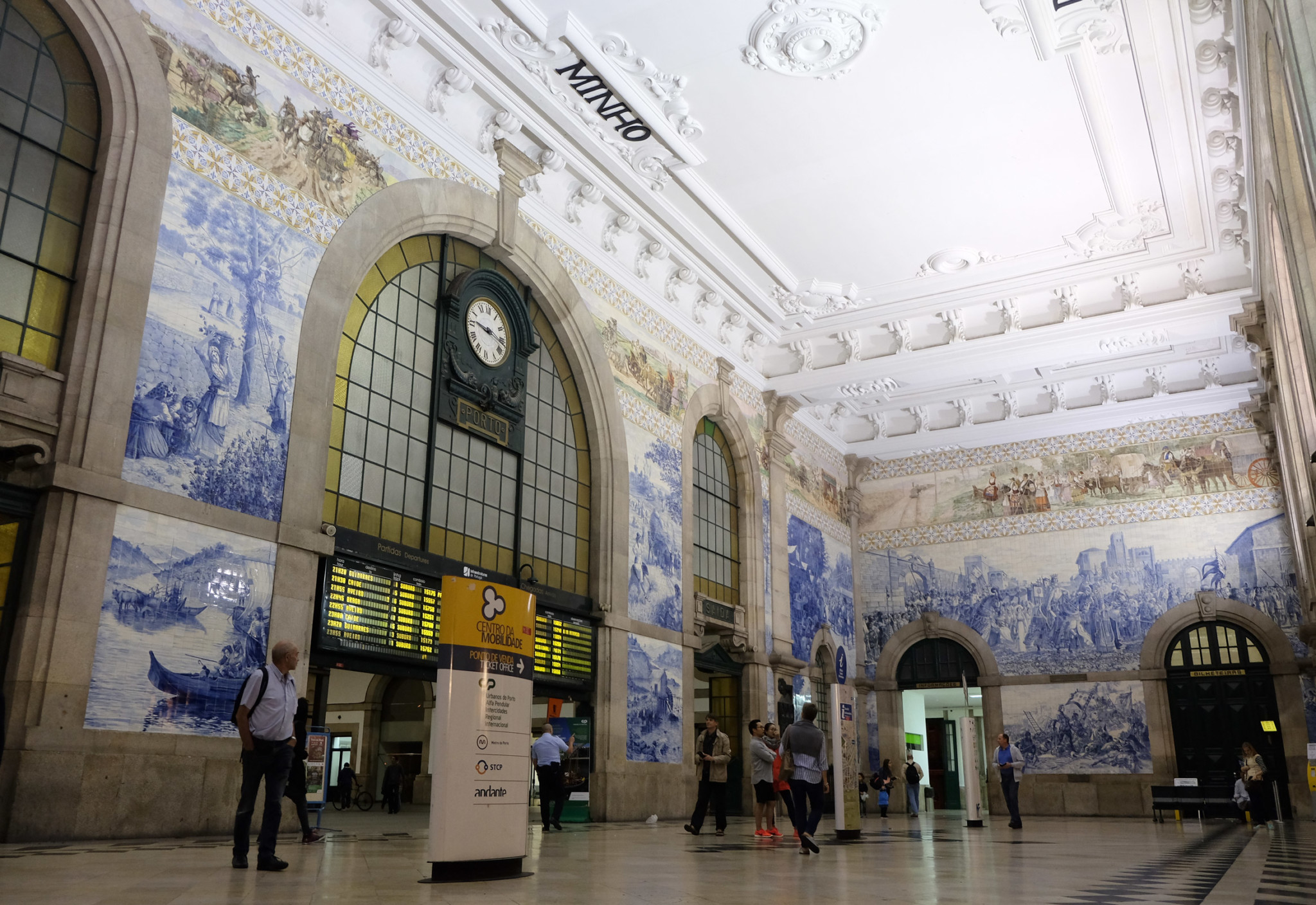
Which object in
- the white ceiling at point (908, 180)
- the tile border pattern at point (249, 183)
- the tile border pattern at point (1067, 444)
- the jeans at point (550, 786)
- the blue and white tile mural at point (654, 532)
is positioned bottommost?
the jeans at point (550, 786)

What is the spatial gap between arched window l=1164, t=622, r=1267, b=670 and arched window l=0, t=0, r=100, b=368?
22470mm

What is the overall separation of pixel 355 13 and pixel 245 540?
6.64 metres

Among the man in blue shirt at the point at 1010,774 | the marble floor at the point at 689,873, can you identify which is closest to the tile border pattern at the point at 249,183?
the marble floor at the point at 689,873

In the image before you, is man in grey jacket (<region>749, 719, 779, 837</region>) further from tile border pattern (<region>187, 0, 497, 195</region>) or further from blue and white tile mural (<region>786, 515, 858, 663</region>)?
blue and white tile mural (<region>786, 515, 858, 663</region>)

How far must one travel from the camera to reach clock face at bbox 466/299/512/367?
14.2m

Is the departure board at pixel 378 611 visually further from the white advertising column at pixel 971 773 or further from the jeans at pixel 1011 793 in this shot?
the jeans at pixel 1011 793

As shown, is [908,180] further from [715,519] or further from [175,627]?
[175,627]

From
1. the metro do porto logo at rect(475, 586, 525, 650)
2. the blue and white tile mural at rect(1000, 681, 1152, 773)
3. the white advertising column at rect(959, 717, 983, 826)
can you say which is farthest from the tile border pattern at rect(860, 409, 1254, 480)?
the metro do porto logo at rect(475, 586, 525, 650)

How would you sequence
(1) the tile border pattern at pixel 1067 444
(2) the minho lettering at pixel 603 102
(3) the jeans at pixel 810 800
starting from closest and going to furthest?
1. (3) the jeans at pixel 810 800
2. (2) the minho lettering at pixel 603 102
3. (1) the tile border pattern at pixel 1067 444

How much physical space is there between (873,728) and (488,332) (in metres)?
15.9

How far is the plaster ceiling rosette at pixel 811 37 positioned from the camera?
1305 centimetres

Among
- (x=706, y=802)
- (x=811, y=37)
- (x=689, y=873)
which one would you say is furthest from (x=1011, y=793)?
(x=811, y=37)

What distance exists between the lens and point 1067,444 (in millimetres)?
25172

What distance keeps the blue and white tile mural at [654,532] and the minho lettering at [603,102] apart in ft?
15.6
